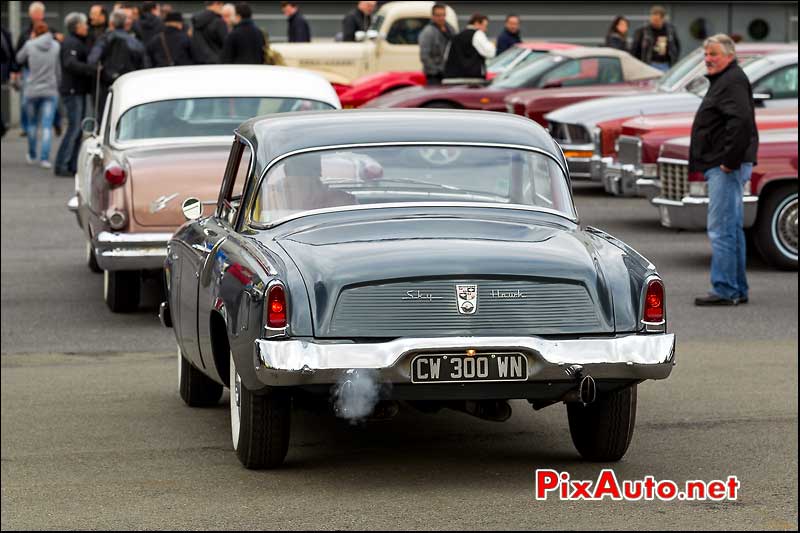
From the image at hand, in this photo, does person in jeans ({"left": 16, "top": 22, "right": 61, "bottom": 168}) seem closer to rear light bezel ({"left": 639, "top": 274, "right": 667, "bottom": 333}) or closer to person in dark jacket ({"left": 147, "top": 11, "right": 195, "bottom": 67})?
person in dark jacket ({"left": 147, "top": 11, "right": 195, "bottom": 67})

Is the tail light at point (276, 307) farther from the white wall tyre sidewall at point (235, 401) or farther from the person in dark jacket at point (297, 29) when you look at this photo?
the person in dark jacket at point (297, 29)

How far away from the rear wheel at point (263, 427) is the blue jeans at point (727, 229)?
19.7 ft

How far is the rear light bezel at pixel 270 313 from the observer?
21.6 ft

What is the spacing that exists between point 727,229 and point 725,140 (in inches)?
28.3

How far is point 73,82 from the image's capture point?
22.8 metres

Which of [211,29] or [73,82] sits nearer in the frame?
[73,82]

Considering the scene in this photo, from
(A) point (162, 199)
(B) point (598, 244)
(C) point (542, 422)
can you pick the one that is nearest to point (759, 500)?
(B) point (598, 244)

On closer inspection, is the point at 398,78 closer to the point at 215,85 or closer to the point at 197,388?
the point at 215,85

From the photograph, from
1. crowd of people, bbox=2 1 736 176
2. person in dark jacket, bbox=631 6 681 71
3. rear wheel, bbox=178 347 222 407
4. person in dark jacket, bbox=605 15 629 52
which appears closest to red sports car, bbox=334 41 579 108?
crowd of people, bbox=2 1 736 176

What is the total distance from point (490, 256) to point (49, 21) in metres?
33.1

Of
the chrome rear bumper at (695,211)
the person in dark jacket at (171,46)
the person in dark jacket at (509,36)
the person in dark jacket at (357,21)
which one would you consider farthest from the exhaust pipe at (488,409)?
the person in dark jacket at (357,21)

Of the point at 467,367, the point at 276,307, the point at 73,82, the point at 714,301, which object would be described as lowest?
the point at 714,301

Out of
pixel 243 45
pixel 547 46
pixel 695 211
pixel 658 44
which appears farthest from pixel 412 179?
pixel 658 44

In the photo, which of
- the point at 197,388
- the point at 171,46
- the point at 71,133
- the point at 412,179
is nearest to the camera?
the point at 412,179
